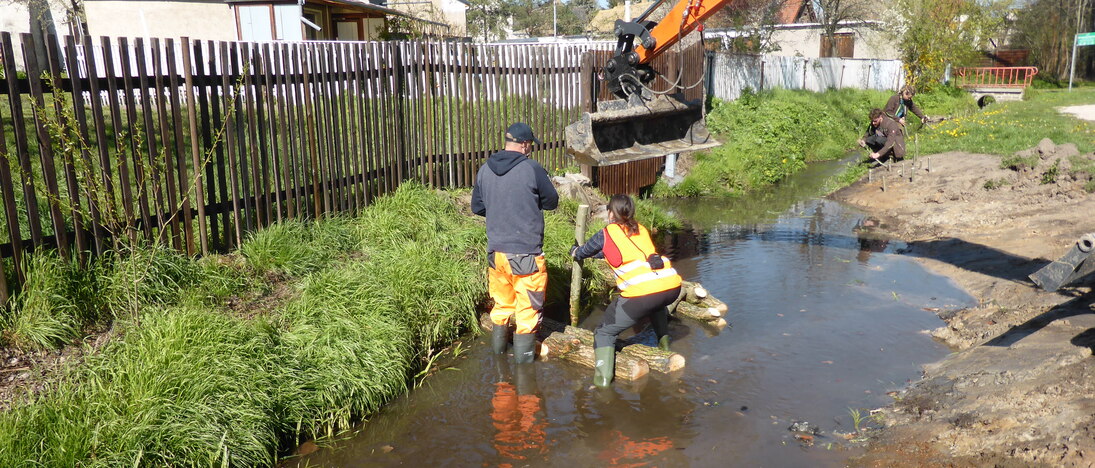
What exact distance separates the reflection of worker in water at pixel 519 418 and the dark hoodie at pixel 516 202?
3.52 ft

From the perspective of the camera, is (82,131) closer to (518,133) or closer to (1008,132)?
(518,133)

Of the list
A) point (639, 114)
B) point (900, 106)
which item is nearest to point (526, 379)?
point (639, 114)

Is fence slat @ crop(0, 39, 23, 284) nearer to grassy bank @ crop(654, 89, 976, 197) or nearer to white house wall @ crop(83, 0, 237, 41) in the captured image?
grassy bank @ crop(654, 89, 976, 197)

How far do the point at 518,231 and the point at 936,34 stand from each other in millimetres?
29294

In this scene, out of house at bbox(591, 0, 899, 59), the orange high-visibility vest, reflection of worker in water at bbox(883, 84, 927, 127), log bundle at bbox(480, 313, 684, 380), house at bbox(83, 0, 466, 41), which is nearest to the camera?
the orange high-visibility vest

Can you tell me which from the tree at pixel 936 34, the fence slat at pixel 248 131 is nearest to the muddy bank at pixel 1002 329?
the fence slat at pixel 248 131

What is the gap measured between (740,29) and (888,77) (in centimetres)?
846

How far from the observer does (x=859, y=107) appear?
2552cm

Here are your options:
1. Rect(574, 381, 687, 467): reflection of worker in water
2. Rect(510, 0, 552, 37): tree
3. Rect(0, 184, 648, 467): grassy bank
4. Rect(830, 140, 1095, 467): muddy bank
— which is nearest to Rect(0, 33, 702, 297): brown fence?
Rect(0, 184, 648, 467): grassy bank

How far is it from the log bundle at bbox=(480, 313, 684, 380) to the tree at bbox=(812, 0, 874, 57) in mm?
26501

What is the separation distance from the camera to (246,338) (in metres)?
5.32

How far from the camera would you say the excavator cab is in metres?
7.52

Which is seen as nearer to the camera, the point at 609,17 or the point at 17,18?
the point at 17,18

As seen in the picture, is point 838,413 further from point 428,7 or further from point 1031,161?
point 428,7
